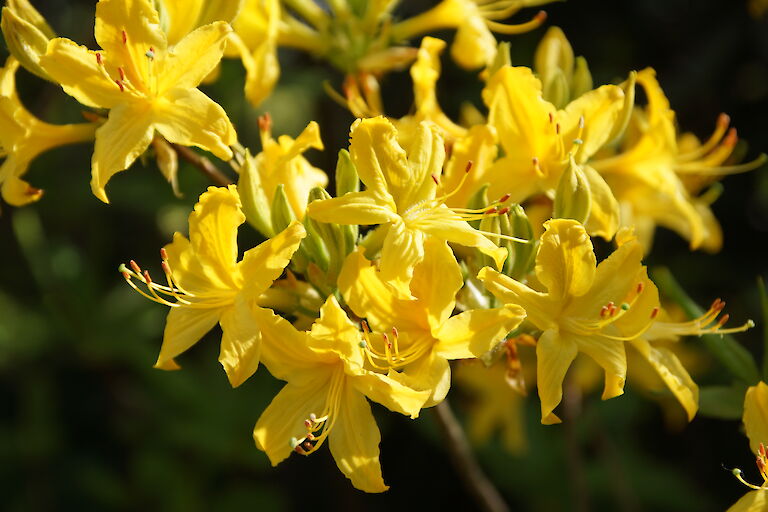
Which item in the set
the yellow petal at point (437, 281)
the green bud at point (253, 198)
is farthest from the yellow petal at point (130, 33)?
the yellow petal at point (437, 281)

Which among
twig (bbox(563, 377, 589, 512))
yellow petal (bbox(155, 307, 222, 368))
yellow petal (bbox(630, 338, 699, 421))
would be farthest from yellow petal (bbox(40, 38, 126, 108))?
twig (bbox(563, 377, 589, 512))

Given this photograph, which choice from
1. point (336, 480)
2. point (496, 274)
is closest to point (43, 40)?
point (496, 274)

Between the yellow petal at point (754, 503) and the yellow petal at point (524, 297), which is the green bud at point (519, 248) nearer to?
the yellow petal at point (524, 297)

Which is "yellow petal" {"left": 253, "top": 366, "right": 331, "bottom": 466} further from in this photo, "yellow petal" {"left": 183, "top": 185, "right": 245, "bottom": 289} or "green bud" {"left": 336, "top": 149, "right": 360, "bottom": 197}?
"green bud" {"left": 336, "top": 149, "right": 360, "bottom": 197}

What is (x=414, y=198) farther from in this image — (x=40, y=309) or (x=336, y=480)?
(x=40, y=309)

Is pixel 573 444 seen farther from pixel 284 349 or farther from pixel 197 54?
pixel 197 54
